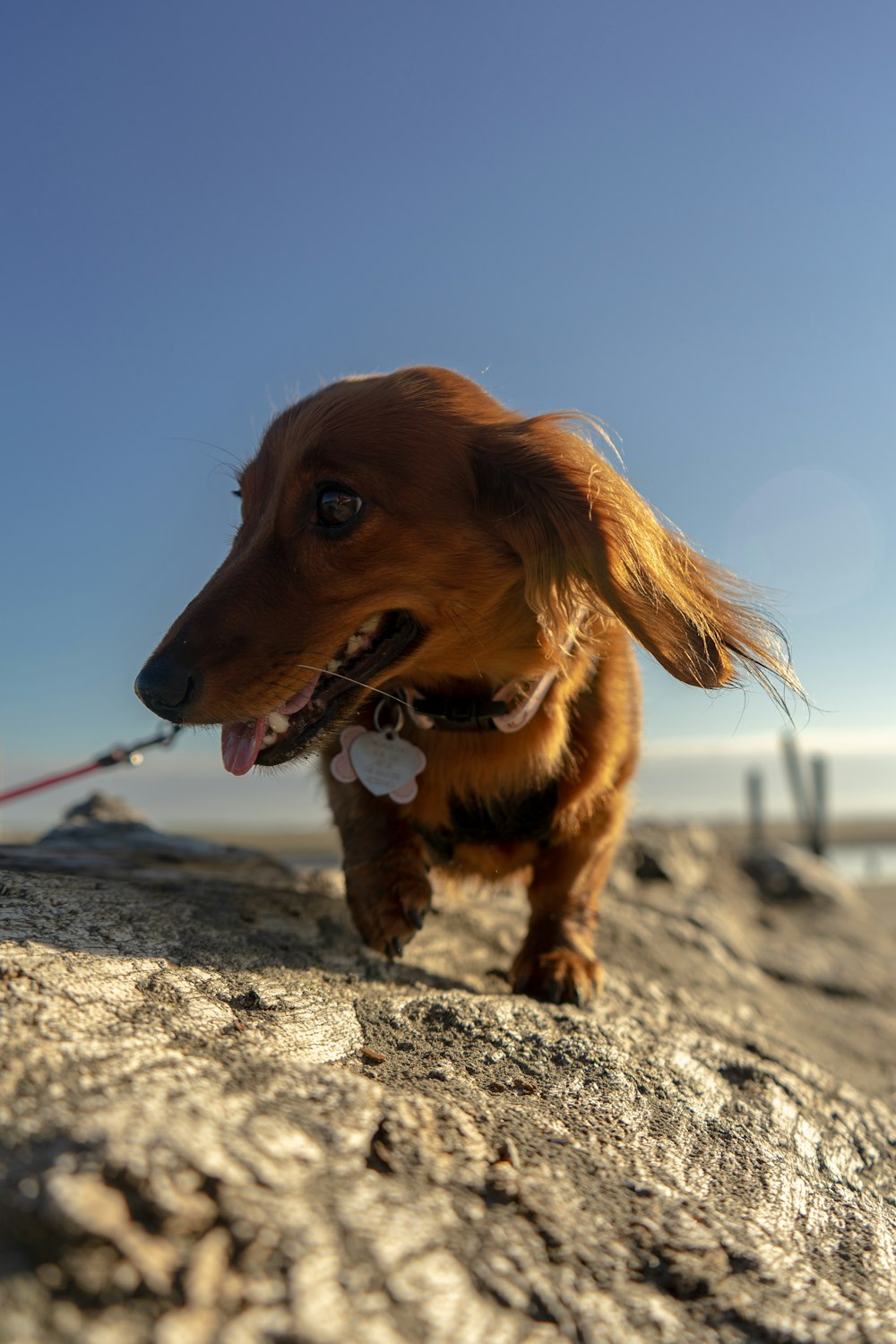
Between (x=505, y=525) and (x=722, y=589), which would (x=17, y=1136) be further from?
(x=722, y=589)

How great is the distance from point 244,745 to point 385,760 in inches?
15.9

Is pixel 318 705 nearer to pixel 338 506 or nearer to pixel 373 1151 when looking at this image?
pixel 338 506

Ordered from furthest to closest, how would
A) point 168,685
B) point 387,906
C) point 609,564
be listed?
1. point 387,906
2. point 609,564
3. point 168,685

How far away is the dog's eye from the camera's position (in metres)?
2.04

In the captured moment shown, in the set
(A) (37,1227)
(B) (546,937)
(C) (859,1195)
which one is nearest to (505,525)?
(B) (546,937)

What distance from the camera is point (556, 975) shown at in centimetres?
226

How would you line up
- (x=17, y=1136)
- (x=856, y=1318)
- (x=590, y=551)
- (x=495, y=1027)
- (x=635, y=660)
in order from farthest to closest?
(x=635, y=660)
(x=590, y=551)
(x=495, y=1027)
(x=856, y=1318)
(x=17, y=1136)

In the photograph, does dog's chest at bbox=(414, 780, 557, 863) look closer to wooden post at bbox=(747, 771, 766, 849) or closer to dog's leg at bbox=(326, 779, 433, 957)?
dog's leg at bbox=(326, 779, 433, 957)

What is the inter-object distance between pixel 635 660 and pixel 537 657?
0.71m

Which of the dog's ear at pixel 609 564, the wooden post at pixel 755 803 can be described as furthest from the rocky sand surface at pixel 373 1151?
the wooden post at pixel 755 803

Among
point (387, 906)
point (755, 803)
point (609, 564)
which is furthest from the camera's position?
point (755, 803)

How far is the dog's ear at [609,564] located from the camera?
6.65ft

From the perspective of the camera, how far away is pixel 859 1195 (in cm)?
165

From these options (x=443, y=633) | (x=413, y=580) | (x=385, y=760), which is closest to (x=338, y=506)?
(x=413, y=580)
